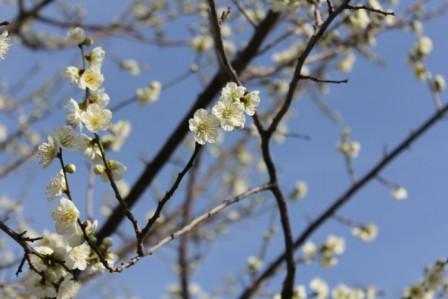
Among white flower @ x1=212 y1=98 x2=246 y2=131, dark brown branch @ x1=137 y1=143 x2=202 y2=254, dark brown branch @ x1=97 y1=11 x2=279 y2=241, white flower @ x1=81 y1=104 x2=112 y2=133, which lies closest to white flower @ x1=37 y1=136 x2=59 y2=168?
white flower @ x1=81 y1=104 x2=112 y2=133

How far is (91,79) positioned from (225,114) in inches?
18.5

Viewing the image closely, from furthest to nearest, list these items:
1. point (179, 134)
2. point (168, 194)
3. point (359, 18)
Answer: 1. point (179, 134)
2. point (359, 18)
3. point (168, 194)

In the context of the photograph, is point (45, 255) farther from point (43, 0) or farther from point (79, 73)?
point (43, 0)

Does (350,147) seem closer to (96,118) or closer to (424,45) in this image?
(424,45)

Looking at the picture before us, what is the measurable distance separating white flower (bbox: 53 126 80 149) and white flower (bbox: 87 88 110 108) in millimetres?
111

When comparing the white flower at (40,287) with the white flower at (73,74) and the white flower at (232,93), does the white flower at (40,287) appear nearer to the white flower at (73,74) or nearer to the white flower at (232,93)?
the white flower at (73,74)

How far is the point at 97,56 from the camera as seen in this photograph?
1.91m

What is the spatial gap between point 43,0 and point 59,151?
2.58 m

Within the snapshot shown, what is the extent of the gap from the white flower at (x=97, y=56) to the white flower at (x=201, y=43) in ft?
7.50

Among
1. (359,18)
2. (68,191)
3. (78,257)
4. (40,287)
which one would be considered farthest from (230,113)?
(359,18)

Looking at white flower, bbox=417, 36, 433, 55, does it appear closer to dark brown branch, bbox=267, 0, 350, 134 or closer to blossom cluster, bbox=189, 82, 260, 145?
dark brown branch, bbox=267, 0, 350, 134

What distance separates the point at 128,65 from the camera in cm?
511

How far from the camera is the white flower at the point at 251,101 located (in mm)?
1660

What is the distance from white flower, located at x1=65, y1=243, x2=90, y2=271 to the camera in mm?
1755
